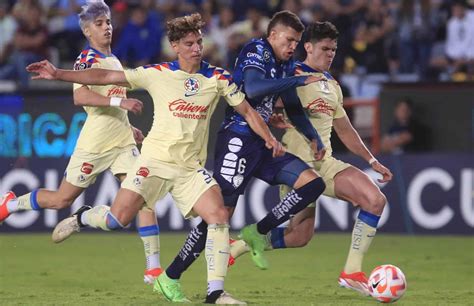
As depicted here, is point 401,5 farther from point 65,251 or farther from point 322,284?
point 322,284

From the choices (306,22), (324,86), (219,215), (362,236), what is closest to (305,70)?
(324,86)

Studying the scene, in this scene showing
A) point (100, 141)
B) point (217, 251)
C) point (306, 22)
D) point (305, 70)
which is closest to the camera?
point (217, 251)

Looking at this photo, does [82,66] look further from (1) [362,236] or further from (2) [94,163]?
(1) [362,236]

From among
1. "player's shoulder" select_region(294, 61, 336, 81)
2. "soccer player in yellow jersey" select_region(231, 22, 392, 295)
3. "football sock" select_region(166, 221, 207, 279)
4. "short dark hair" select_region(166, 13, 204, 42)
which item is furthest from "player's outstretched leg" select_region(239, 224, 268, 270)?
"short dark hair" select_region(166, 13, 204, 42)

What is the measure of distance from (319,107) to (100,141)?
83.5 inches

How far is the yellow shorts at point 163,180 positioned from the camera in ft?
31.5

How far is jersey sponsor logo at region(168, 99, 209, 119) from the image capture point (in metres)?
9.55

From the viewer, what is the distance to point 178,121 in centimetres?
958

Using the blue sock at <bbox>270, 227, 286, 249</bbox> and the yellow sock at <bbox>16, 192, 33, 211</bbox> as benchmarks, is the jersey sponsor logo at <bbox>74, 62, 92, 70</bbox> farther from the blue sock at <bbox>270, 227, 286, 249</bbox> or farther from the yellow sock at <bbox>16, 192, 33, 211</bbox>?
the blue sock at <bbox>270, 227, 286, 249</bbox>

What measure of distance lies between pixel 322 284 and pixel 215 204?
2510 mm

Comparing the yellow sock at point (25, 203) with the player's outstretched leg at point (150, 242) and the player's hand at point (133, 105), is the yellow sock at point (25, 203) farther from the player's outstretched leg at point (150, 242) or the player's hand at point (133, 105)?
the player's hand at point (133, 105)

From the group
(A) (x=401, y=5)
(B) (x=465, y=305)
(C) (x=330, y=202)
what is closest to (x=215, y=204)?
(B) (x=465, y=305)

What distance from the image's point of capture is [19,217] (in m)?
16.9

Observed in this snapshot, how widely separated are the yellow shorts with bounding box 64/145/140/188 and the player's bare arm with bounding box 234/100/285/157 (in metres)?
1.93
